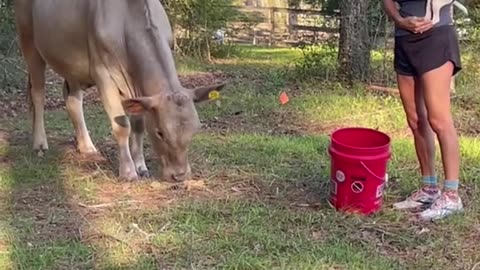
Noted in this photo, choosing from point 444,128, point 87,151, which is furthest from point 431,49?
point 87,151

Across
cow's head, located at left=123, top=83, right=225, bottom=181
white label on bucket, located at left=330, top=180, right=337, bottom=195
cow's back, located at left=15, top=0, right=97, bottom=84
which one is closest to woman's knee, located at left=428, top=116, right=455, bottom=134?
white label on bucket, located at left=330, top=180, right=337, bottom=195

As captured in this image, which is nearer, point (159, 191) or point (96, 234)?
point (96, 234)

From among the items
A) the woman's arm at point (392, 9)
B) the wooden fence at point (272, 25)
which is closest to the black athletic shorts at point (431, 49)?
the woman's arm at point (392, 9)

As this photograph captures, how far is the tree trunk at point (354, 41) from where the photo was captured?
9945mm

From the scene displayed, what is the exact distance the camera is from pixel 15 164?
6562mm

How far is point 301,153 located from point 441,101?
6.64ft

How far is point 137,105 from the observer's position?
552 cm

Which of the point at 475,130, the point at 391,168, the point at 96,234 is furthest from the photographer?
Answer: the point at 475,130

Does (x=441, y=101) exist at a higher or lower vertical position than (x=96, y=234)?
higher

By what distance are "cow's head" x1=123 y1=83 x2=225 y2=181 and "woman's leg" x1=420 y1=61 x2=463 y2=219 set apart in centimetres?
163

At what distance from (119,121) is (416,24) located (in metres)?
2.47

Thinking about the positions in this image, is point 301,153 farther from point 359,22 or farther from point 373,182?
point 359,22

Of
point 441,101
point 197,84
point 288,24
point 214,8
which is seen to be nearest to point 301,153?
point 441,101

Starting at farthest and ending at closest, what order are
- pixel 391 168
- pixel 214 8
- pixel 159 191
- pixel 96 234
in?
pixel 214 8 < pixel 391 168 < pixel 159 191 < pixel 96 234
